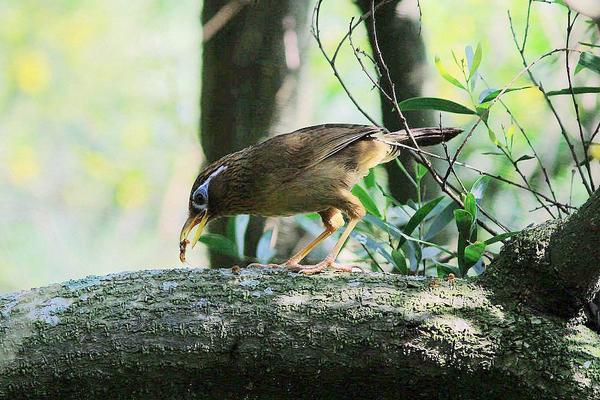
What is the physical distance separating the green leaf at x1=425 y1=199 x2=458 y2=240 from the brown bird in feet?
0.97

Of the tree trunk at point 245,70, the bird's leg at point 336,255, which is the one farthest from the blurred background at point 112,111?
the bird's leg at point 336,255

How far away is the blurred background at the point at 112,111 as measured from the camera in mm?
7758

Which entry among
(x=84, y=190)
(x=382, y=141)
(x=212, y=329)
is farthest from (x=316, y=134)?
(x=84, y=190)

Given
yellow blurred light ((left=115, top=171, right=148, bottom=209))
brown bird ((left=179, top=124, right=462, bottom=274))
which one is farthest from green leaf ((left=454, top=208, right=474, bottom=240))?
yellow blurred light ((left=115, top=171, right=148, bottom=209))

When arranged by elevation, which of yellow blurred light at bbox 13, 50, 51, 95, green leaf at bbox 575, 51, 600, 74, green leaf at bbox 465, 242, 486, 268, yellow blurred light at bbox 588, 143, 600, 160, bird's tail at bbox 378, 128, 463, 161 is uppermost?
yellow blurred light at bbox 13, 50, 51, 95

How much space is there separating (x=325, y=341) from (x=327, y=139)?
4.94 ft

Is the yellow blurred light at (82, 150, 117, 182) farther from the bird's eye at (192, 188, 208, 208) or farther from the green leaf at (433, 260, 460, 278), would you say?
the green leaf at (433, 260, 460, 278)

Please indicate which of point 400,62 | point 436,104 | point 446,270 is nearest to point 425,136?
point 436,104

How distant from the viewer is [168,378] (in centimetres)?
239

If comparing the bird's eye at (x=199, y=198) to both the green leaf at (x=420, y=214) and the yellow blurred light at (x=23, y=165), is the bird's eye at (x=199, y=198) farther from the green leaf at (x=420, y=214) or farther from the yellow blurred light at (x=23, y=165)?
the yellow blurred light at (x=23, y=165)

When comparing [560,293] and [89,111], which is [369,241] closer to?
[560,293]

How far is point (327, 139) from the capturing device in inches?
146

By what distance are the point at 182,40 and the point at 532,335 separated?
252 inches

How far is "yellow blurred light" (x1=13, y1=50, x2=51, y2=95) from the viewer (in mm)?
8297
